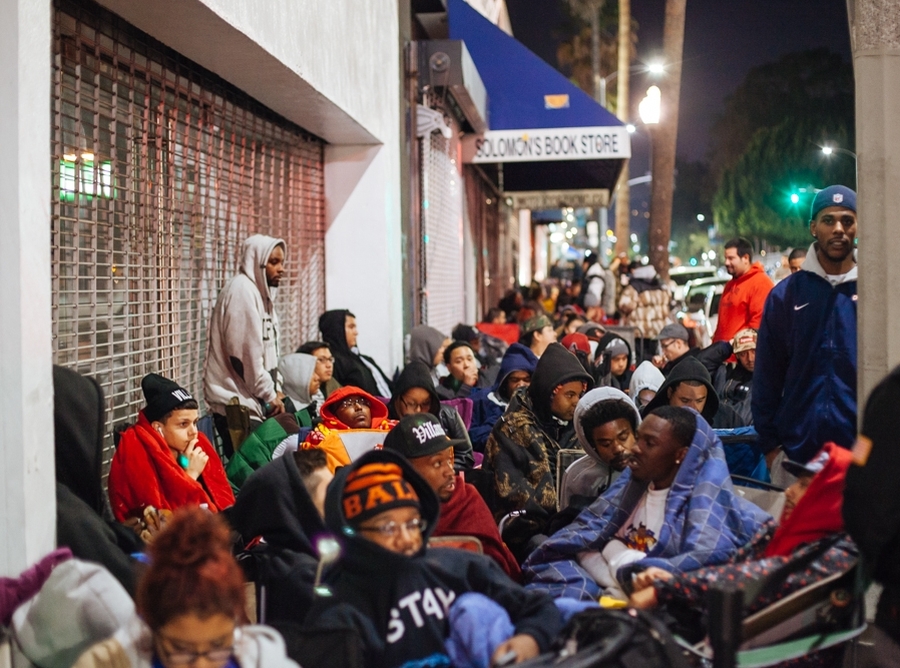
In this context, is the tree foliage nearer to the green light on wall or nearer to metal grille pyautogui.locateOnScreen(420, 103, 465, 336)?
metal grille pyautogui.locateOnScreen(420, 103, 465, 336)

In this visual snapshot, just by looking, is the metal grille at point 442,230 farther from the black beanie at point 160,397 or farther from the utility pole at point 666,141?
the black beanie at point 160,397

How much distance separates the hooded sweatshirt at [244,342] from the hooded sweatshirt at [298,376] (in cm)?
36

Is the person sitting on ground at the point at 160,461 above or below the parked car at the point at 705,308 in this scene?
below

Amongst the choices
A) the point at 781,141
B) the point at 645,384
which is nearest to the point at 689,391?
the point at 645,384

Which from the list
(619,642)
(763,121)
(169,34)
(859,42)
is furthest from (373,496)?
(763,121)

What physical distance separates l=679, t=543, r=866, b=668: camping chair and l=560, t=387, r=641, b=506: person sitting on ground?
158 cm

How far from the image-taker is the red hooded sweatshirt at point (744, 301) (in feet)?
26.5

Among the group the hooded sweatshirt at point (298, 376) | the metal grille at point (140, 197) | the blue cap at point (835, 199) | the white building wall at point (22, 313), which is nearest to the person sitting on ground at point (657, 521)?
the blue cap at point (835, 199)

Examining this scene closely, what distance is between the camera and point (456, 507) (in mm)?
4098

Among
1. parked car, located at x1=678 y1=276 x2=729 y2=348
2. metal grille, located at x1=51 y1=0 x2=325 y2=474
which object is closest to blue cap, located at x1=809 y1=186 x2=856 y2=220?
metal grille, located at x1=51 y1=0 x2=325 y2=474

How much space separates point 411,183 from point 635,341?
3612 mm

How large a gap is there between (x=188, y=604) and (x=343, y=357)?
5.49 meters

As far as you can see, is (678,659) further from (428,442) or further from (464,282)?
(464,282)

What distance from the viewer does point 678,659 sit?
282 cm
